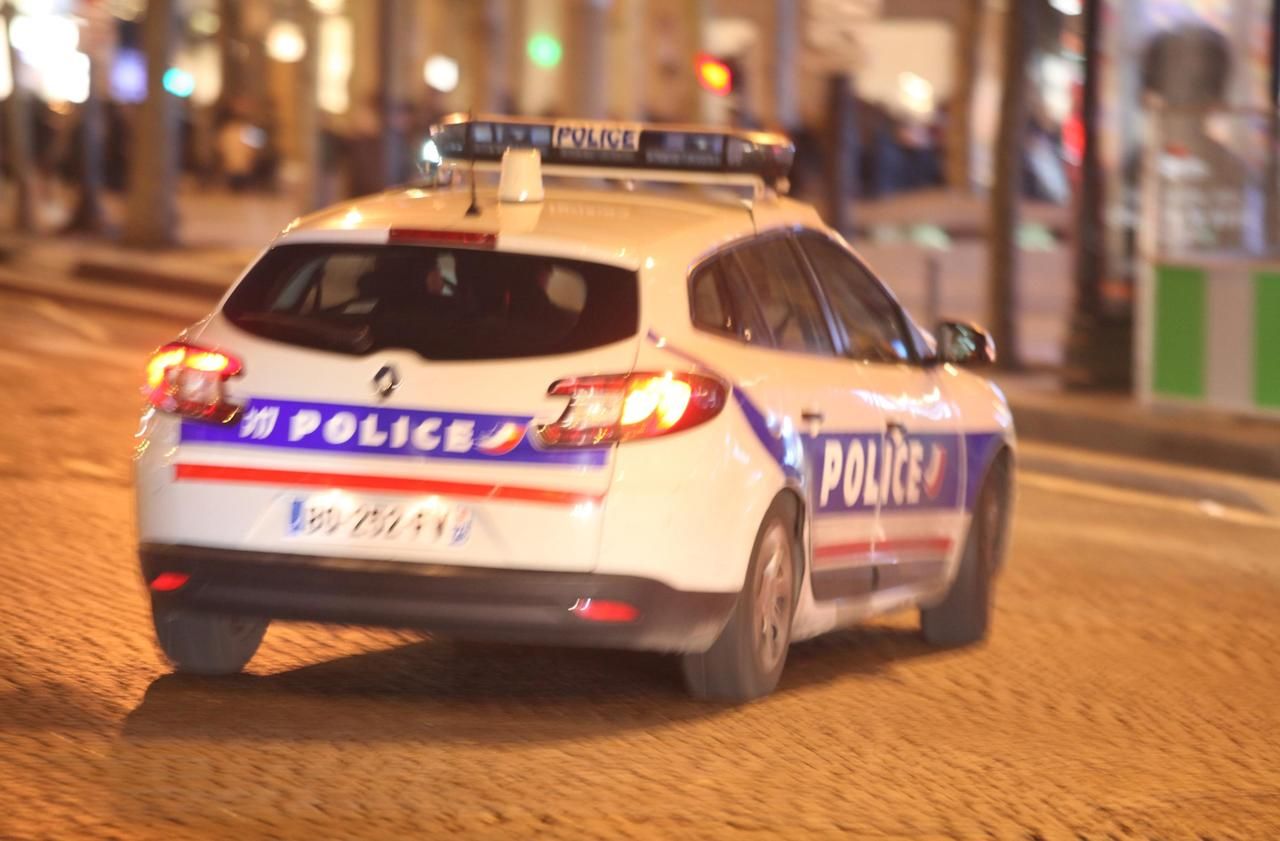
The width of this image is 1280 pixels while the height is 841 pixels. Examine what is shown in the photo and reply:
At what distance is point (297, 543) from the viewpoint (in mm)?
6816

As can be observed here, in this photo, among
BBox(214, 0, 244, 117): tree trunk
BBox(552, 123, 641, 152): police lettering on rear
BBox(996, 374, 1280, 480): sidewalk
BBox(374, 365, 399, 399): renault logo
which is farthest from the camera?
BBox(214, 0, 244, 117): tree trunk

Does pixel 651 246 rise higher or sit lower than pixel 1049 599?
higher

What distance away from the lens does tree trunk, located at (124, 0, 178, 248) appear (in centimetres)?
2883

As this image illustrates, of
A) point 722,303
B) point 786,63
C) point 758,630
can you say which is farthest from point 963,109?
point 758,630

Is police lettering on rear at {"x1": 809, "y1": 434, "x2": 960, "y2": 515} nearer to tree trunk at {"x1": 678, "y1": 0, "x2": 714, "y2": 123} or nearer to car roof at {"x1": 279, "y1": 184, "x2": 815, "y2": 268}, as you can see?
car roof at {"x1": 279, "y1": 184, "x2": 815, "y2": 268}

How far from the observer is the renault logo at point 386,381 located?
6809 millimetres

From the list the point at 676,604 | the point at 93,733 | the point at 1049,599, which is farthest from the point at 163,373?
the point at 1049,599

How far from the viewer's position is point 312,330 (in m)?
7.04

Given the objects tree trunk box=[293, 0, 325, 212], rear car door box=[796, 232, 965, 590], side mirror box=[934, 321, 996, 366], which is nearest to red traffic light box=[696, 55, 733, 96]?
tree trunk box=[293, 0, 325, 212]

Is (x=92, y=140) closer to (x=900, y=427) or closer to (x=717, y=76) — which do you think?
(x=717, y=76)

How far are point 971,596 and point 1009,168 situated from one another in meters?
10.7

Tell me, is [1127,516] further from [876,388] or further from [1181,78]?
[1181,78]

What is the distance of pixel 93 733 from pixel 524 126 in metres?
2.72

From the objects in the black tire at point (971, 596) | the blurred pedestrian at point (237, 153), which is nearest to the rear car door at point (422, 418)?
the black tire at point (971, 596)
